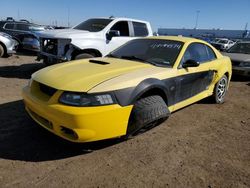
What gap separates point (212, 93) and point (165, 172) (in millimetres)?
3001

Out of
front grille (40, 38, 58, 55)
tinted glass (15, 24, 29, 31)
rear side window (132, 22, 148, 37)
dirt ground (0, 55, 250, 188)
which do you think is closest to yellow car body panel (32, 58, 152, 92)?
dirt ground (0, 55, 250, 188)

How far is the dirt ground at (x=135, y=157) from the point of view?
2.81 metres

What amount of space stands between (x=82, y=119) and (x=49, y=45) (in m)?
5.07

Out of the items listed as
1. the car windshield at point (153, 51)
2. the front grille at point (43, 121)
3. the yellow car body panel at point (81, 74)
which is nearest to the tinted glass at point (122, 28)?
the car windshield at point (153, 51)

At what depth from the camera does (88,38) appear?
724 centimetres

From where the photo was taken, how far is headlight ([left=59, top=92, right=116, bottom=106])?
9.86 ft

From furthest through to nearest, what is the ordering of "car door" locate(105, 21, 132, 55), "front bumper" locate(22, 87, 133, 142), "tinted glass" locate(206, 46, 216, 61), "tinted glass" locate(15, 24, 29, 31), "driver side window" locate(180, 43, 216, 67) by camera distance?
1. "tinted glass" locate(15, 24, 29, 31)
2. "car door" locate(105, 21, 132, 55)
3. "tinted glass" locate(206, 46, 216, 61)
4. "driver side window" locate(180, 43, 216, 67)
5. "front bumper" locate(22, 87, 133, 142)

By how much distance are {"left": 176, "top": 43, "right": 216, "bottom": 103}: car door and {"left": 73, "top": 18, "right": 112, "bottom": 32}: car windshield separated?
3.68m

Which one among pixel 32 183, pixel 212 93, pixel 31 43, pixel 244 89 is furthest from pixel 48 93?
pixel 31 43

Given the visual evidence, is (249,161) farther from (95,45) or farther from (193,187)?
(95,45)

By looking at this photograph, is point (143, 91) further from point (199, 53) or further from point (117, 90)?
point (199, 53)

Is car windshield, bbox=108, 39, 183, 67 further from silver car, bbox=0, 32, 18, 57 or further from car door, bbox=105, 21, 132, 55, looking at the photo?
silver car, bbox=0, 32, 18, 57

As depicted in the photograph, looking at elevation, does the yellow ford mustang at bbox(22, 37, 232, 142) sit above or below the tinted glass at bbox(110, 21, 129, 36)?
below

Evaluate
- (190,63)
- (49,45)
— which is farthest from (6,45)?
(190,63)
